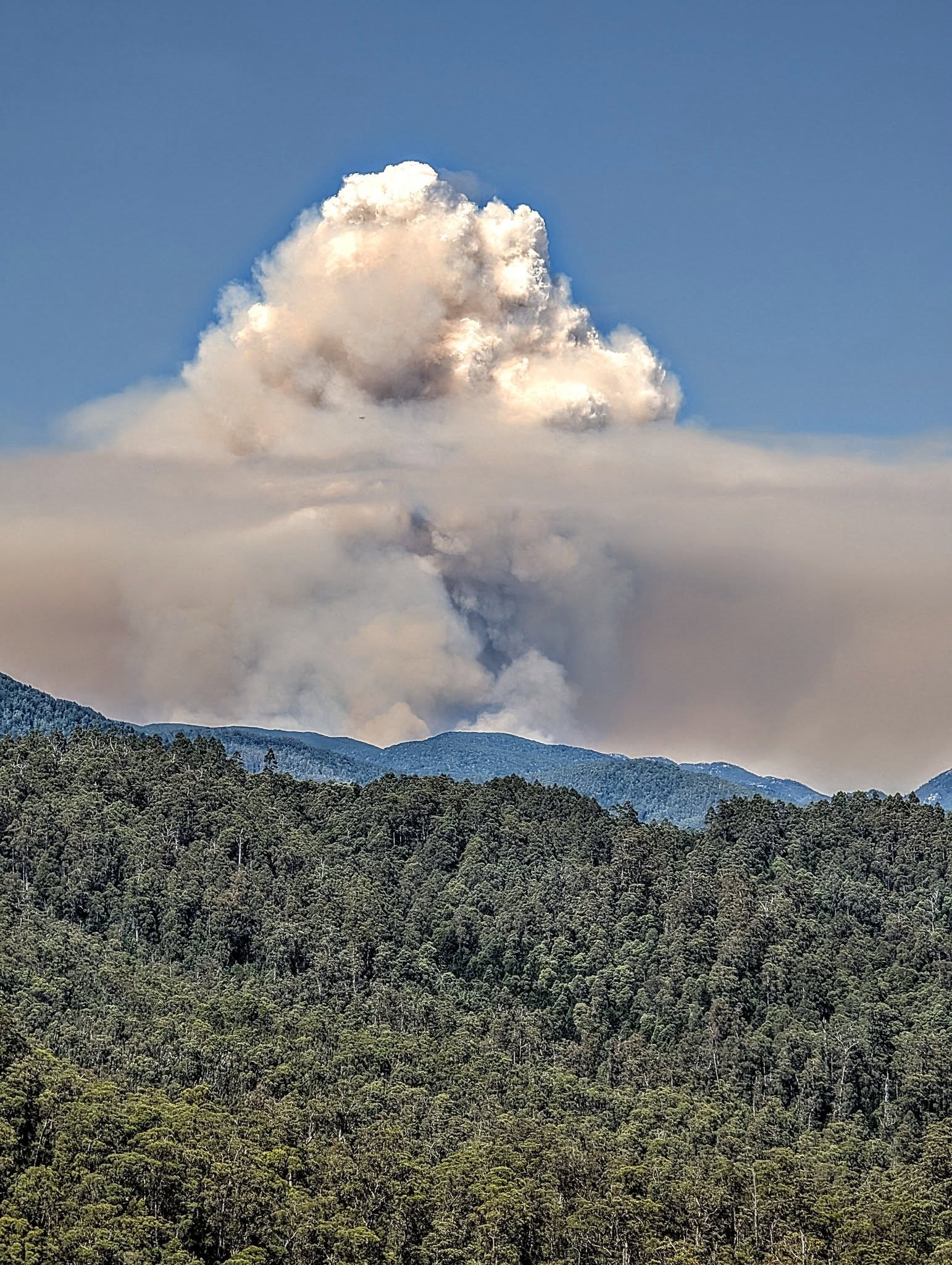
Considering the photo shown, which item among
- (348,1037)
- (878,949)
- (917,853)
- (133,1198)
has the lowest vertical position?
(133,1198)

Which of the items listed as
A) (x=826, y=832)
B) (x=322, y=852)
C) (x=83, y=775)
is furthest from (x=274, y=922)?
(x=826, y=832)

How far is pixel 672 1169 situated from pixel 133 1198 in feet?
86.3

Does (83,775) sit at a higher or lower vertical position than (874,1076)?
higher

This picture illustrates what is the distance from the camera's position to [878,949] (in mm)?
99625

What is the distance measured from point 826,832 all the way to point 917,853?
837cm

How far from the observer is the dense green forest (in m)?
58.1

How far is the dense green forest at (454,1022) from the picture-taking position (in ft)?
191

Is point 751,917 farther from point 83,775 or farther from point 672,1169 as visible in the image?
point 83,775

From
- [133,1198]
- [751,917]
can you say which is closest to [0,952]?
[133,1198]

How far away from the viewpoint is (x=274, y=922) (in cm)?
10094

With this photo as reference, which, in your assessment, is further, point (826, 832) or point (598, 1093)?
point (826, 832)

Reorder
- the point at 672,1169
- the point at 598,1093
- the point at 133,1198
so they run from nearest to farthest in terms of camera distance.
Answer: the point at 133,1198, the point at 672,1169, the point at 598,1093

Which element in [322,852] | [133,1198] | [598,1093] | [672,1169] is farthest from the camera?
[322,852]

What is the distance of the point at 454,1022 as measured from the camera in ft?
295
